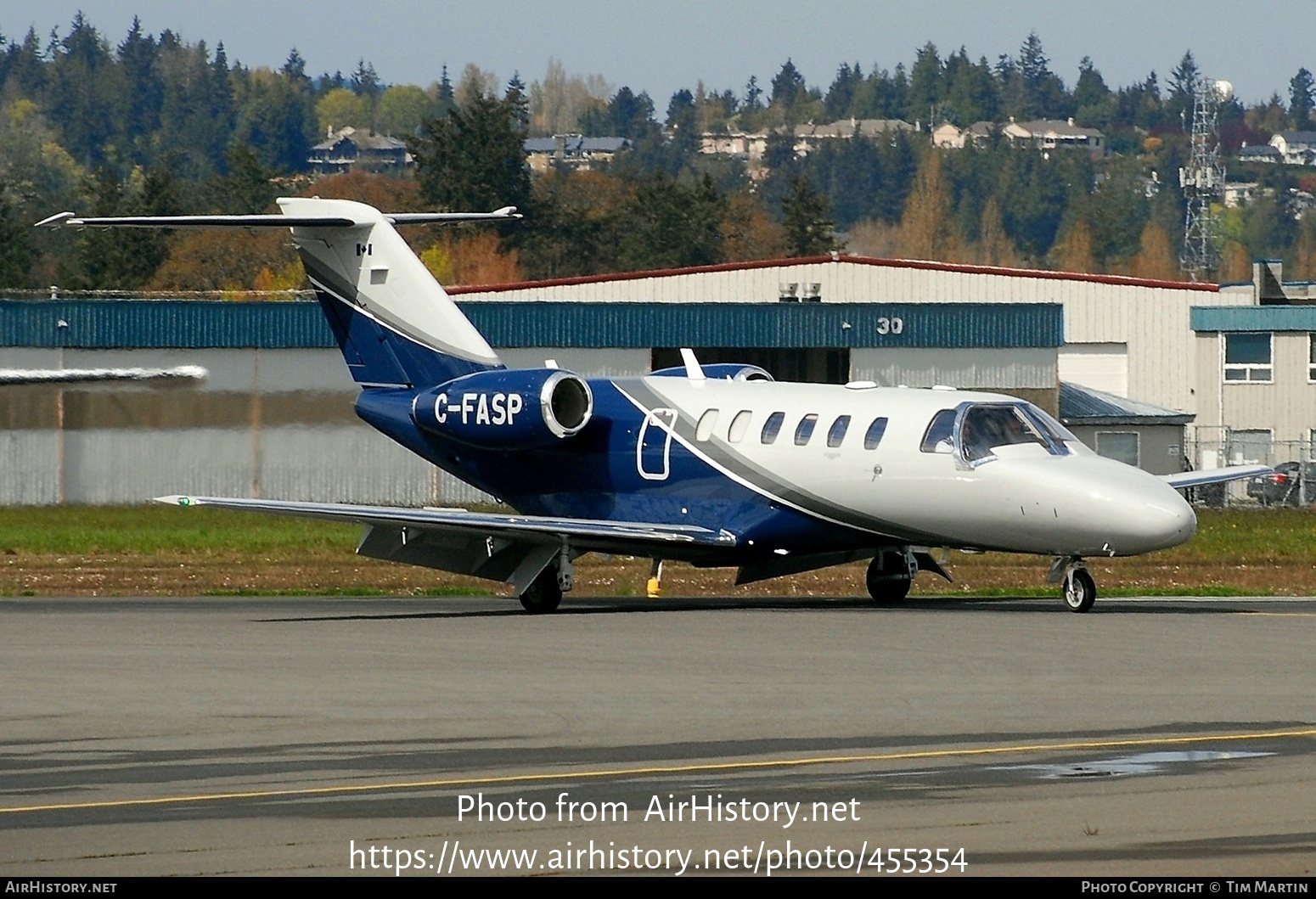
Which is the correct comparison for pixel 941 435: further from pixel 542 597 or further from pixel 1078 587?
pixel 542 597

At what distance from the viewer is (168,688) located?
1766 centimetres

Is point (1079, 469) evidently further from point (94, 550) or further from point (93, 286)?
point (93, 286)

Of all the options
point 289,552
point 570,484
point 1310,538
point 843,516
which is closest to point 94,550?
point 289,552

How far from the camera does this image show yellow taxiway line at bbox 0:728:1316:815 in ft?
39.5

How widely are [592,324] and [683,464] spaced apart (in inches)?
1293

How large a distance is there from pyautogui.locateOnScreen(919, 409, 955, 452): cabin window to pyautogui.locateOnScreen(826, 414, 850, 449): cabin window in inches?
44.8

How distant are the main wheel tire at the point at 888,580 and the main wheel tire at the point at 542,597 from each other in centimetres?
400

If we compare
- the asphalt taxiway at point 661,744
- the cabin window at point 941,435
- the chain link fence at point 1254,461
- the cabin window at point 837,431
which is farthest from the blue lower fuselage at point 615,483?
the chain link fence at point 1254,461

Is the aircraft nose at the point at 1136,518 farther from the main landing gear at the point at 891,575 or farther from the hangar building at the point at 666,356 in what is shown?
the hangar building at the point at 666,356

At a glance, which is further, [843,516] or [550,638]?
[843,516]

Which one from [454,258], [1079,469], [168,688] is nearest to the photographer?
[168,688]

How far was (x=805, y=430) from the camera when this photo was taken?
2645cm

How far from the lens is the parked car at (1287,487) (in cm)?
6625
